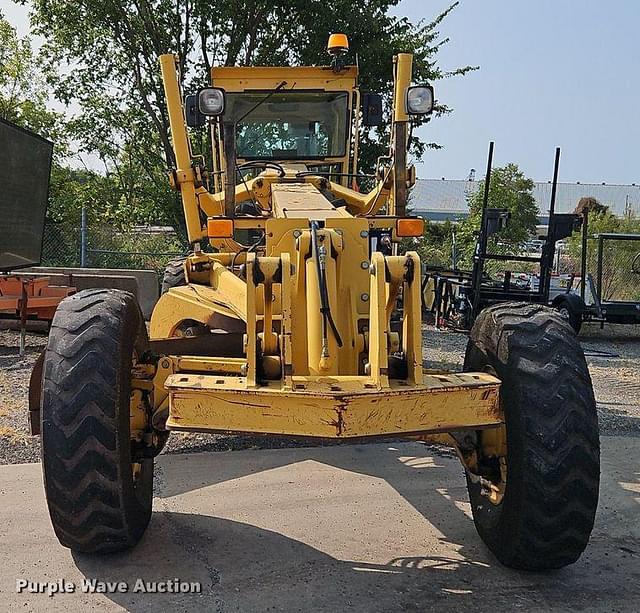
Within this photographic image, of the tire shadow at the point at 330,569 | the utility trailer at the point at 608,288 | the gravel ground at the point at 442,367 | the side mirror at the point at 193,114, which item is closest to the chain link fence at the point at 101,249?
the gravel ground at the point at 442,367

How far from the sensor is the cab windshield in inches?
270

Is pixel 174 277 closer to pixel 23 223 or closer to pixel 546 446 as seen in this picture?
pixel 23 223

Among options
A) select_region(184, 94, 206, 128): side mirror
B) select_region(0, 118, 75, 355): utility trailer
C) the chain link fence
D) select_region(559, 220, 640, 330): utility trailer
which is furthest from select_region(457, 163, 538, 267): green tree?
select_region(184, 94, 206, 128): side mirror

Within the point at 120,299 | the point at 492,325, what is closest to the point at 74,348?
the point at 120,299

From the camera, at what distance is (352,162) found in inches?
273

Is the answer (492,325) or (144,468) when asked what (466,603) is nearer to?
(492,325)

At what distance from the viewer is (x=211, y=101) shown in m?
5.09

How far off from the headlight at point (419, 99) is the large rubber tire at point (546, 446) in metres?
1.83

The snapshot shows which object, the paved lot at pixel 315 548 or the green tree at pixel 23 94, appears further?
the green tree at pixel 23 94

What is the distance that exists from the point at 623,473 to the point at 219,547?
308 centimetres

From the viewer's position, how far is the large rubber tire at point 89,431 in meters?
3.49

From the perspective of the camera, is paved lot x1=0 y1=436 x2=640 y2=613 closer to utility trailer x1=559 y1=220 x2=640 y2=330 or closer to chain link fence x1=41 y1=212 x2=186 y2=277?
utility trailer x1=559 y1=220 x2=640 y2=330

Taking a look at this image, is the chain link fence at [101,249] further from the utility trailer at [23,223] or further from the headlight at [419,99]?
the headlight at [419,99]

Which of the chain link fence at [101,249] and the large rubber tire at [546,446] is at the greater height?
the chain link fence at [101,249]
